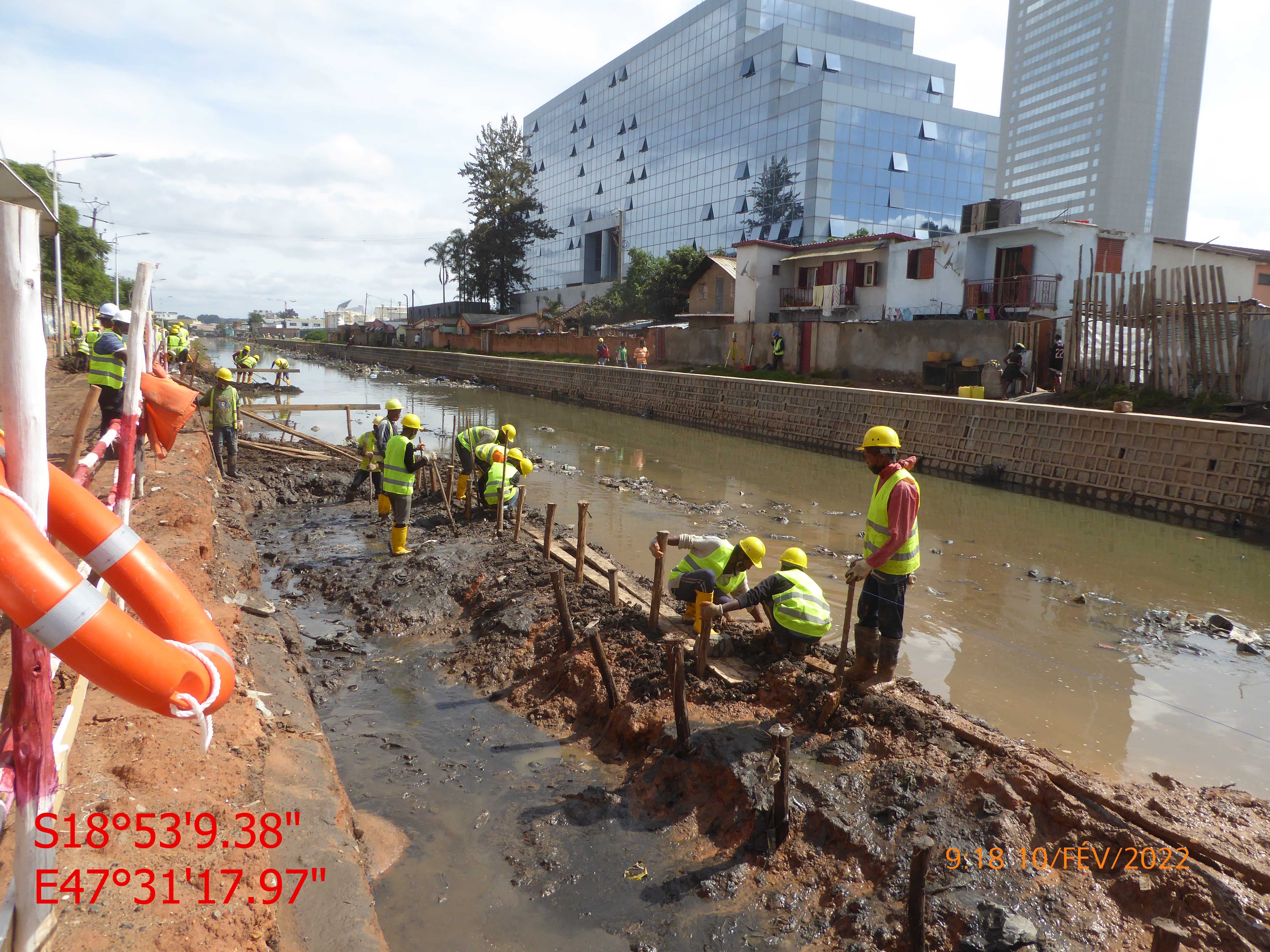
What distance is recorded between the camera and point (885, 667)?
5.49 meters

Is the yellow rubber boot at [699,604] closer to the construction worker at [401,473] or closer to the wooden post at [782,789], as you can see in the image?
the wooden post at [782,789]

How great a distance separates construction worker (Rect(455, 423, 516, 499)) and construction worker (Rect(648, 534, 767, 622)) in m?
4.36

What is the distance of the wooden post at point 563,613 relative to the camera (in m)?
6.50

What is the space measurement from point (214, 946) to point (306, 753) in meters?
1.97

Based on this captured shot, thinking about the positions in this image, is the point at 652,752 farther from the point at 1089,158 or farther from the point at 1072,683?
the point at 1089,158

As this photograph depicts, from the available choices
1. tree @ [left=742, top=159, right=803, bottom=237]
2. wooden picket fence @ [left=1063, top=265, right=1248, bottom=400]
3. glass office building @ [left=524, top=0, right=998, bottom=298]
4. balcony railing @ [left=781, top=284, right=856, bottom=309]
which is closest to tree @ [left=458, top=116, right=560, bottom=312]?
glass office building @ [left=524, top=0, right=998, bottom=298]

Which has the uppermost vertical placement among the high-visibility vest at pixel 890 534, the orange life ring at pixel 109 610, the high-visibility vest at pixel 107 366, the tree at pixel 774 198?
the tree at pixel 774 198

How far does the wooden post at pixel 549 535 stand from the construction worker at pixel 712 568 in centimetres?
224

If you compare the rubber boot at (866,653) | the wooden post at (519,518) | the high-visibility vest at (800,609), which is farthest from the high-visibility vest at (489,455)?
the rubber boot at (866,653)

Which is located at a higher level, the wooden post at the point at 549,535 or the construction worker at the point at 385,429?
the construction worker at the point at 385,429

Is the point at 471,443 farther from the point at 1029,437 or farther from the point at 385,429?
the point at 1029,437

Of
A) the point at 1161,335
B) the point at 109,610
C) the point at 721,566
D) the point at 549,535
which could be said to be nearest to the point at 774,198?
the point at 1161,335

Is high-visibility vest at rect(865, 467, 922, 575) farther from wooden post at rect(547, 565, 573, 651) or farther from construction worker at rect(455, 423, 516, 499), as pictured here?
construction worker at rect(455, 423, 516, 499)

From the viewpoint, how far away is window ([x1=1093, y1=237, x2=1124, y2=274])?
24625 mm
